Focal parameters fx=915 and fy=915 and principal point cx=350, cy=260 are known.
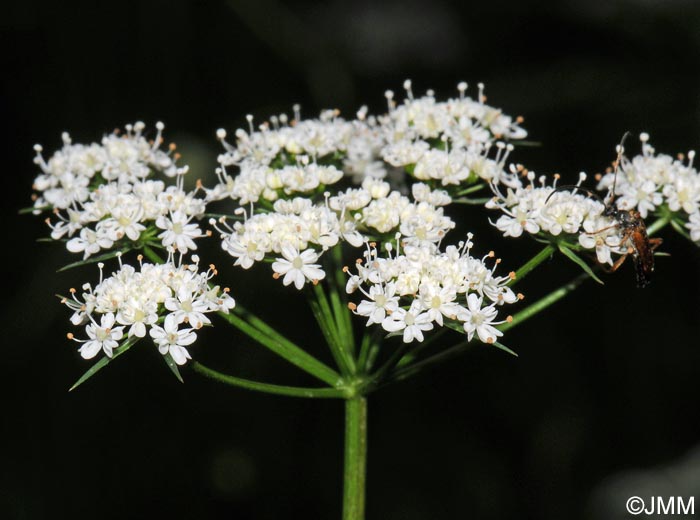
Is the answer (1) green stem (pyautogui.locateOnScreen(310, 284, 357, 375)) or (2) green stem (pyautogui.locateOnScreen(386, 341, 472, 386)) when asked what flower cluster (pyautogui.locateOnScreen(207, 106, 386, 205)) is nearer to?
(1) green stem (pyautogui.locateOnScreen(310, 284, 357, 375))

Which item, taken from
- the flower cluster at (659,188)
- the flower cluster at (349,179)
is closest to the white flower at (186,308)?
the flower cluster at (349,179)

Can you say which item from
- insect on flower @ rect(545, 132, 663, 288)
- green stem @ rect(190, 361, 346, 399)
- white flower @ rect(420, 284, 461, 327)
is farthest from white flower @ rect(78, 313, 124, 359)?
insect on flower @ rect(545, 132, 663, 288)

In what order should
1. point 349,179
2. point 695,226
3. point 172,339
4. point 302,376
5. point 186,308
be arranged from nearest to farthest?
point 172,339, point 186,308, point 695,226, point 349,179, point 302,376

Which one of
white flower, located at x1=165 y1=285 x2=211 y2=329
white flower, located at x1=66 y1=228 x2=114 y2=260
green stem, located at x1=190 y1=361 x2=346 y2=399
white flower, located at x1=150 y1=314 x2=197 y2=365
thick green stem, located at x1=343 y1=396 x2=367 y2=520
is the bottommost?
thick green stem, located at x1=343 y1=396 x2=367 y2=520

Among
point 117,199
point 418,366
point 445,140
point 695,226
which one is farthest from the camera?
point 445,140

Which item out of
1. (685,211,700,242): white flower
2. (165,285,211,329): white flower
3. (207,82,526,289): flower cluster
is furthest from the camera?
(685,211,700,242): white flower

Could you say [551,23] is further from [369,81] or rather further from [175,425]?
[175,425]

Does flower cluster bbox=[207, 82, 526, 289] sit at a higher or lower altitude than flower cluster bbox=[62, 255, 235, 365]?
higher

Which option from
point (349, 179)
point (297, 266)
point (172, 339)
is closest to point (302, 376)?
point (349, 179)

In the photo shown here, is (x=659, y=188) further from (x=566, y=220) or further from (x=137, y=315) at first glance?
(x=137, y=315)
